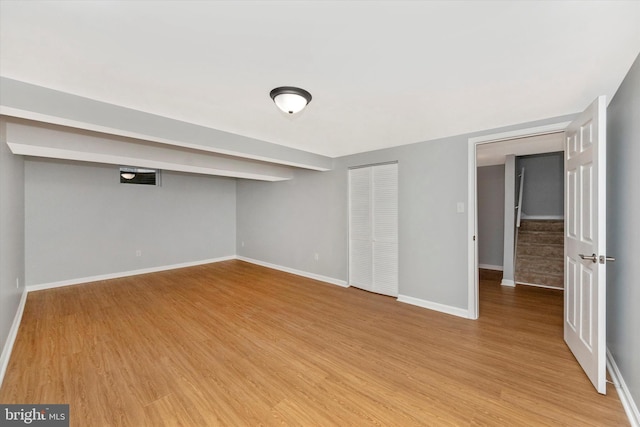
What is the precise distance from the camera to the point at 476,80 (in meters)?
1.93

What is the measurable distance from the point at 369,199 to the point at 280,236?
8.23 feet

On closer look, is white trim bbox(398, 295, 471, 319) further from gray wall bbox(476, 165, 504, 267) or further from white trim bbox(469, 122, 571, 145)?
gray wall bbox(476, 165, 504, 267)

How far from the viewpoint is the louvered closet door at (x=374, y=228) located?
4.01 m

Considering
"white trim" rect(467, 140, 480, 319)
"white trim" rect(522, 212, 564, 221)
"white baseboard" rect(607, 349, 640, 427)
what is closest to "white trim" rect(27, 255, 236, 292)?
"white trim" rect(467, 140, 480, 319)

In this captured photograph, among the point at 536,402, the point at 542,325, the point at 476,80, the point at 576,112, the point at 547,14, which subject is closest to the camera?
the point at 547,14

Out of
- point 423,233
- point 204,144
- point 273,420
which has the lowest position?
point 273,420

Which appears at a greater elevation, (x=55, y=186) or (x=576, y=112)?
(x=576, y=112)

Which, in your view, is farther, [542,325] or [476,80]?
[542,325]

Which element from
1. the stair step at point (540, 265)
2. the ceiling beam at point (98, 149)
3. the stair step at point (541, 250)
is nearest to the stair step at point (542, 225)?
the stair step at point (541, 250)

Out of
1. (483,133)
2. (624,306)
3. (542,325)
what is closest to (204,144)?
(483,133)

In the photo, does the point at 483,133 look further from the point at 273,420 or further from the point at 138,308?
the point at 138,308

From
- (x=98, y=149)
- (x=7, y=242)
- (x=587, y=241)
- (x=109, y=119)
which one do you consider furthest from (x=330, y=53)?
(x=7, y=242)

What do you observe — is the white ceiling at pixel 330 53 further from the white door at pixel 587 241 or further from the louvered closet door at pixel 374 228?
the louvered closet door at pixel 374 228

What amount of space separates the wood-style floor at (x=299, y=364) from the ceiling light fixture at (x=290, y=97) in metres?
2.20
